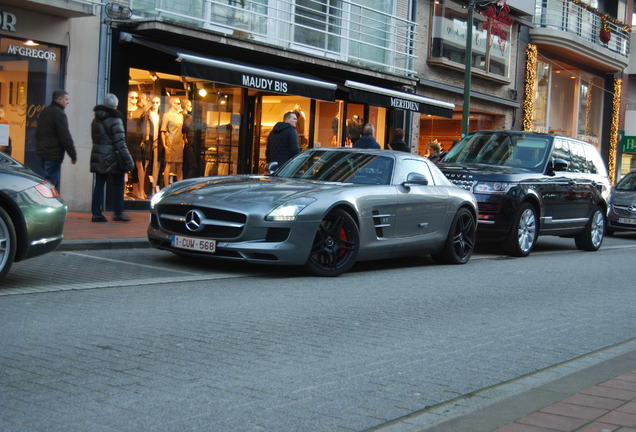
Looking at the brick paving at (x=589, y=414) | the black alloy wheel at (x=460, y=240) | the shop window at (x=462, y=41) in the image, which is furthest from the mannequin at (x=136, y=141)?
the brick paving at (x=589, y=414)

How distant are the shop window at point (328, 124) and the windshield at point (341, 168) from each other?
11.7m

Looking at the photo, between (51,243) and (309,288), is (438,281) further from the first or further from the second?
(51,243)

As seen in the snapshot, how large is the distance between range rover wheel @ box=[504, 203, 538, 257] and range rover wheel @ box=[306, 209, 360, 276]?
4.52 m

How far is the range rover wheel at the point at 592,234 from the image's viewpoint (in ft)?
51.8

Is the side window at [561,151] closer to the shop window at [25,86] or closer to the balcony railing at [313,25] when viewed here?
the balcony railing at [313,25]

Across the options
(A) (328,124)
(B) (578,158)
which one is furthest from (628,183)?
(A) (328,124)

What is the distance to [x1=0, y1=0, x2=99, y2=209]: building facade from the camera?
1511 cm

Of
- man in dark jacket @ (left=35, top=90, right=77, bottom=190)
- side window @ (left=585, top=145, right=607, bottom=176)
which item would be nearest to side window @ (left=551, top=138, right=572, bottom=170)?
side window @ (left=585, top=145, right=607, bottom=176)

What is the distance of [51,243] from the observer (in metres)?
7.88

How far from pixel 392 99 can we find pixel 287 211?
42.9ft

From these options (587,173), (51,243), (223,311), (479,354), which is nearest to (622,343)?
(479,354)

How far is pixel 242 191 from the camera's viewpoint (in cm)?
938

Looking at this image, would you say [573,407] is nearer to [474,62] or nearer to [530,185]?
[530,185]

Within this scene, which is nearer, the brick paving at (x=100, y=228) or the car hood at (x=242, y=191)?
the car hood at (x=242, y=191)
